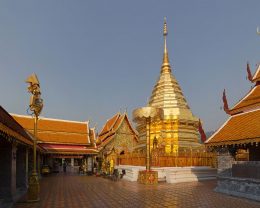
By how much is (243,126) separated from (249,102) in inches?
64.5

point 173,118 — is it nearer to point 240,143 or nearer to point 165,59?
point 165,59

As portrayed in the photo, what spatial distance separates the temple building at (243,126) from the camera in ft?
37.7

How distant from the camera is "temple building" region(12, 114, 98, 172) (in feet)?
101

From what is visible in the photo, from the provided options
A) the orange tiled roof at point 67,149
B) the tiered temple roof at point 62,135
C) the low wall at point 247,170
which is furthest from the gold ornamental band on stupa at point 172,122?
the low wall at point 247,170

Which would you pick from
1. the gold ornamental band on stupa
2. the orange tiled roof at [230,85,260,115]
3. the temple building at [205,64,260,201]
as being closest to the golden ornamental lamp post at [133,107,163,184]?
the temple building at [205,64,260,201]

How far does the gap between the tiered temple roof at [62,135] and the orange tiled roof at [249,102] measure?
20034 mm

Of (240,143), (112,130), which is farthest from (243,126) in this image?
(112,130)

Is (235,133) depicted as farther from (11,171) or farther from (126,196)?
→ (11,171)

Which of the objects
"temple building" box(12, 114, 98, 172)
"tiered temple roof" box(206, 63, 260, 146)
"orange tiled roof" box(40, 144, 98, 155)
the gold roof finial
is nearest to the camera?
"tiered temple roof" box(206, 63, 260, 146)

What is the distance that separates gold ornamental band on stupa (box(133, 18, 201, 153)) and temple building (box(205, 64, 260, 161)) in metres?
13.7

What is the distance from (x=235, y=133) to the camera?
490 inches

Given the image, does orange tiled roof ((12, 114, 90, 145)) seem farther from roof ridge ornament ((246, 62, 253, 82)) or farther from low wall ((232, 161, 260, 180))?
low wall ((232, 161, 260, 180))

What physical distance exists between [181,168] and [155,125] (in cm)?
1265

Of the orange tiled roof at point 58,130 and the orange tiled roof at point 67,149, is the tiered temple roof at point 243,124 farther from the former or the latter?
the orange tiled roof at point 58,130
